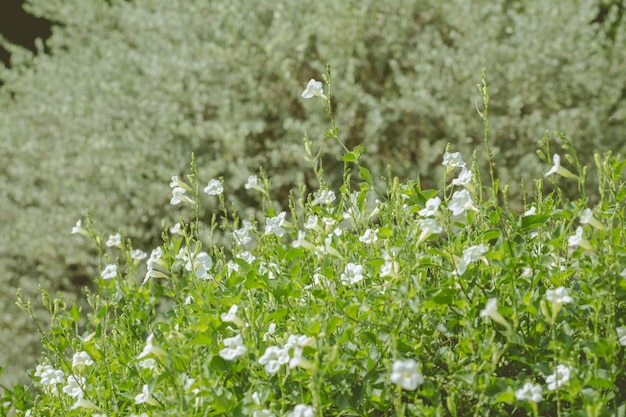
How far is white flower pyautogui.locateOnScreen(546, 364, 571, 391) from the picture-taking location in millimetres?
1501

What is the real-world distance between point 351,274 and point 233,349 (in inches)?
16.1

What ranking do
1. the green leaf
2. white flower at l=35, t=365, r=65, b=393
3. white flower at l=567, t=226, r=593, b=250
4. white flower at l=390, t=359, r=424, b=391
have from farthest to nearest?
white flower at l=35, t=365, r=65, b=393, the green leaf, white flower at l=567, t=226, r=593, b=250, white flower at l=390, t=359, r=424, b=391

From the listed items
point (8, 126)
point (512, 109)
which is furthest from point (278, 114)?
point (8, 126)

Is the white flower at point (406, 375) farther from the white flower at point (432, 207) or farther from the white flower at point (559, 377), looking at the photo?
the white flower at point (432, 207)

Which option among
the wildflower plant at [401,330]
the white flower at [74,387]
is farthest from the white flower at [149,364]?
the white flower at [74,387]

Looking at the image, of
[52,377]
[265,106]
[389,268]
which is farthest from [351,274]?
[265,106]

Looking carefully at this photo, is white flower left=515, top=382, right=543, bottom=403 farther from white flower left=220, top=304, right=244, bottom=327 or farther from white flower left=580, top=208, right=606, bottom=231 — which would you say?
white flower left=220, top=304, right=244, bottom=327

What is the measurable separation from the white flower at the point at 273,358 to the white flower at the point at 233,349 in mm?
42

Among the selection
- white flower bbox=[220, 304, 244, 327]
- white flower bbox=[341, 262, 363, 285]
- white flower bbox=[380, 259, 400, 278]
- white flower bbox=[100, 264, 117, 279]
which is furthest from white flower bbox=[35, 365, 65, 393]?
white flower bbox=[380, 259, 400, 278]

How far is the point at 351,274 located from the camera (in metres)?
1.87

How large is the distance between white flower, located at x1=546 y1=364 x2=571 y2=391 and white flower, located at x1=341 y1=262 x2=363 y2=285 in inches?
19.1

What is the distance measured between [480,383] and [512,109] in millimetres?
3716

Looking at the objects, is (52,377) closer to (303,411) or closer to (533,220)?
(303,411)

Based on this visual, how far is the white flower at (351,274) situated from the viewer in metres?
1.83
